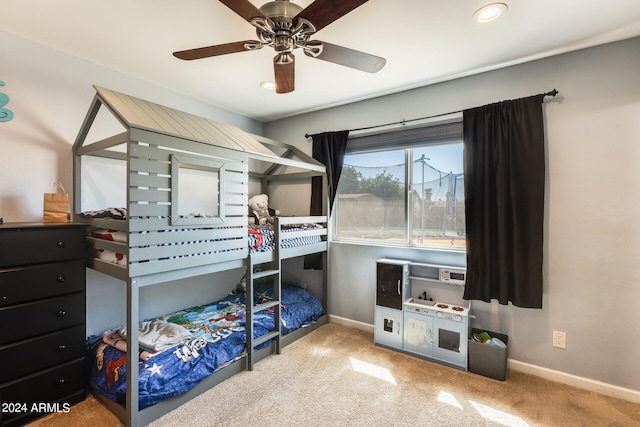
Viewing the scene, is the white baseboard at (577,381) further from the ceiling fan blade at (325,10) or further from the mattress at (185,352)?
the ceiling fan blade at (325,10)

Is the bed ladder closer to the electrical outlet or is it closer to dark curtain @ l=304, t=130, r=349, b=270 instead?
dark curtain @ l=304, t=130, r=349, b=270

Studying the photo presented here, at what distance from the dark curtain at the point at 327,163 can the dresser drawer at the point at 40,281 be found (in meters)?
2.08

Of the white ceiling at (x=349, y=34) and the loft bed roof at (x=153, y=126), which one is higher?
the white ceiling at (x=349, y=34)

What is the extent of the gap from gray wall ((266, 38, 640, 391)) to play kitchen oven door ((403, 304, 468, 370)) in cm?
31

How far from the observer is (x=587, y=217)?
208 cm

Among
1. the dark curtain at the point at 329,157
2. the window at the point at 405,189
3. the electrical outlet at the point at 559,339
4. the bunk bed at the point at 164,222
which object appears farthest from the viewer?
the dark curtain at the point at 329,157

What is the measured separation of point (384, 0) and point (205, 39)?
48.1 inches

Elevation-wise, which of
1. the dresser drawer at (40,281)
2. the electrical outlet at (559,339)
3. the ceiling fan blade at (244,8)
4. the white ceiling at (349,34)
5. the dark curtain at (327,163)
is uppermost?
the white ceiling at (349,34)

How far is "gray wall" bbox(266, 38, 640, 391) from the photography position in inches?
77.3

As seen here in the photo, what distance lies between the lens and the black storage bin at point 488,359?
218cm

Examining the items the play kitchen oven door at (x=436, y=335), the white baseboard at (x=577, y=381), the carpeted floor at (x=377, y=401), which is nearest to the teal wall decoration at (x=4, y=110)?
the carpeted floor at (x=377, y=401)

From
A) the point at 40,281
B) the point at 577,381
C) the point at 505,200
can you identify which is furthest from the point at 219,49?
the point at 577,381

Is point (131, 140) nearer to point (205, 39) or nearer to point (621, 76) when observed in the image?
point (205, 39)

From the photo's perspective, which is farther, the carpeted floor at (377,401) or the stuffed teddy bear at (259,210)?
the stuffed teddy bear at (259,210)
